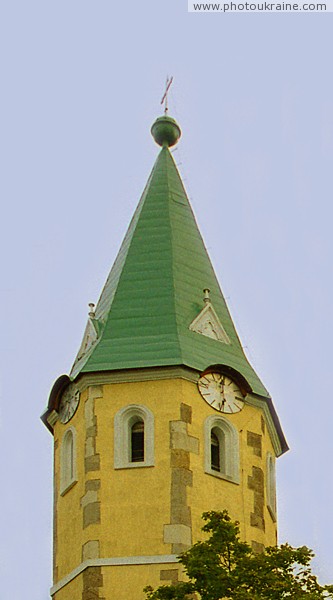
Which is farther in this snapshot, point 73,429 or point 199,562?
point 73,429

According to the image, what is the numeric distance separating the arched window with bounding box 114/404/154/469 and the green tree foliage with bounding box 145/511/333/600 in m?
7.28

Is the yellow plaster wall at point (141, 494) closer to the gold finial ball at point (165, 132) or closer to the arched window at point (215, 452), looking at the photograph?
the arched window at point (215, 452)

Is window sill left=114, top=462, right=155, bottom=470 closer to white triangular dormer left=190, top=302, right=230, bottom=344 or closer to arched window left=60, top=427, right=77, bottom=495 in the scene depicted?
arched window left=60, top=427, right=77, bottom=495

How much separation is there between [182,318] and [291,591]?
11806 mm

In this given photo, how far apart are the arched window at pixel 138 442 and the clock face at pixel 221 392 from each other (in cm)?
158

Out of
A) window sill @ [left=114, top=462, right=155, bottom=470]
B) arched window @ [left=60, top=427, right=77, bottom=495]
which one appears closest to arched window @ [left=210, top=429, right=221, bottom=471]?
window sill @ [left=114, top=462, right=155, bottom=470]

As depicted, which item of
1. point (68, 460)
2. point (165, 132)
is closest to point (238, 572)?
point (68, 460)

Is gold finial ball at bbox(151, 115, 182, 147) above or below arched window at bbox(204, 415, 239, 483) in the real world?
above

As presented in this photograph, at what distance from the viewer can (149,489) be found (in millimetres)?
34656

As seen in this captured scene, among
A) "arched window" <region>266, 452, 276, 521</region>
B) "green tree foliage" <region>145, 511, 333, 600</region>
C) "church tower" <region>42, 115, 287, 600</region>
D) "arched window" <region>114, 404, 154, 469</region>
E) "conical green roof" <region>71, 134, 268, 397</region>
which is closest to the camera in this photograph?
"green tree foliage" <region>145, 511, 333, 600</region>

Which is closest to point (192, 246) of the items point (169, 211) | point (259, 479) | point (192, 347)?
point (169, 211)

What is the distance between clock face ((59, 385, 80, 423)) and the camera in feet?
121

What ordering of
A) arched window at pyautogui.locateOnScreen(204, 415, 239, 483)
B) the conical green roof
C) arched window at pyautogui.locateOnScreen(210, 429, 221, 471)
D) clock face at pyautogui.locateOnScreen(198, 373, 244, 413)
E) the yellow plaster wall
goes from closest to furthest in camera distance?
the yellow plaster wall
arched window at pyautogui.locateOnScreen(204, 415, 239, 483)
arched window at pyautogui.locateOnScreen(210, 429, 221, 471)
clock face at pyautogui.locateOnScreen(198, 373, 244, 413)
the conical green roof

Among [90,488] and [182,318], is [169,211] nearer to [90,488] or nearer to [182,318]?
[182,318]
